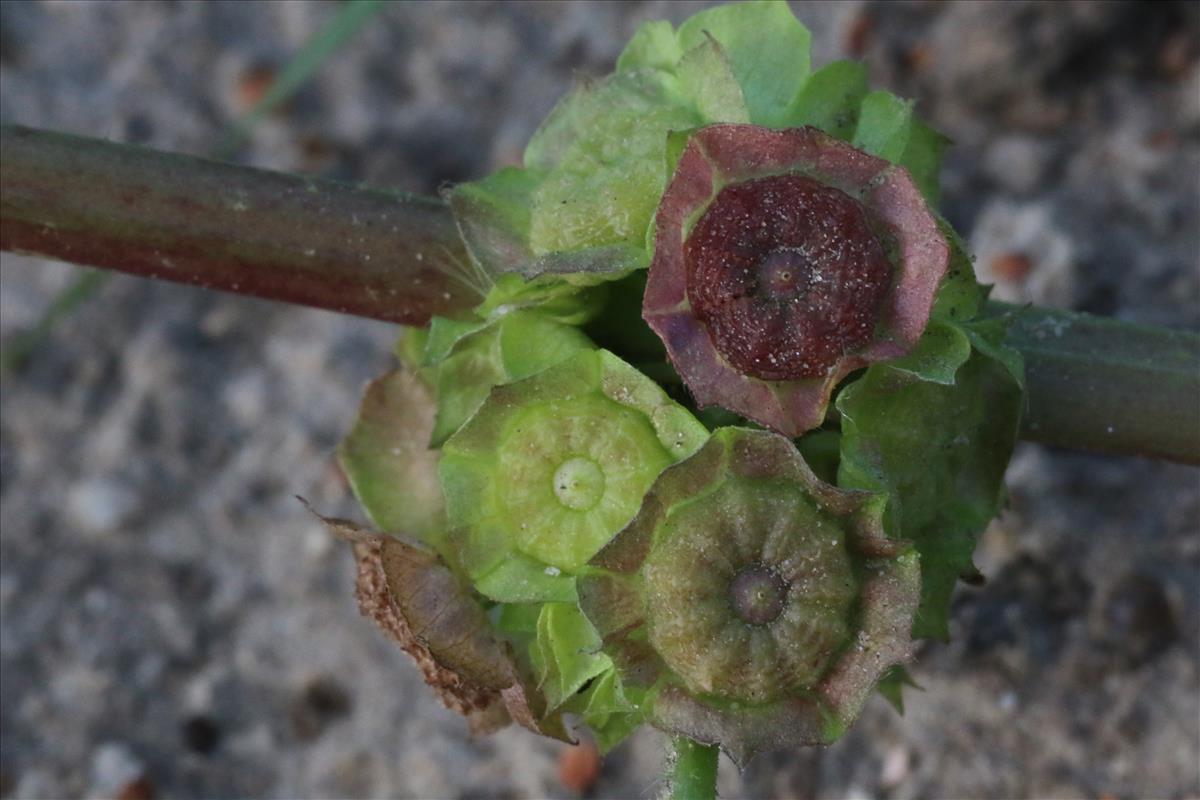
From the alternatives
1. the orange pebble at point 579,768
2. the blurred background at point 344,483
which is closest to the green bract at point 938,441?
the blurred background at point 344,483

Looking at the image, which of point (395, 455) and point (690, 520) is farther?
point (395, 455)

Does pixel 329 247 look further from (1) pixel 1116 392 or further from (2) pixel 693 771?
(1) pixel 1116 392

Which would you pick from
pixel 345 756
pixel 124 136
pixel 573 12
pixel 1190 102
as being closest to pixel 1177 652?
pixel 1190 102

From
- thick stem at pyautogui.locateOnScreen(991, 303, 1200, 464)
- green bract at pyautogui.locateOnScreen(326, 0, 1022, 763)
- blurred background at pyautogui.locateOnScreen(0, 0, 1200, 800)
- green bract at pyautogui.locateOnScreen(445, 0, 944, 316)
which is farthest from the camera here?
blurred background at pyautogui.locateOnScreen(0, 0, 1200, 800)

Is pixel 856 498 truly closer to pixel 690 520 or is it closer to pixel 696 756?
pixel 690 520

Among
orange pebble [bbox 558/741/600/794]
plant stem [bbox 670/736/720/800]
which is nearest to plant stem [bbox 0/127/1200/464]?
plant stem [bbox 670/736/720/800]

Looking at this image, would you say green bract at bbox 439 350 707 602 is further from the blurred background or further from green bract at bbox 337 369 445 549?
the blurred background
